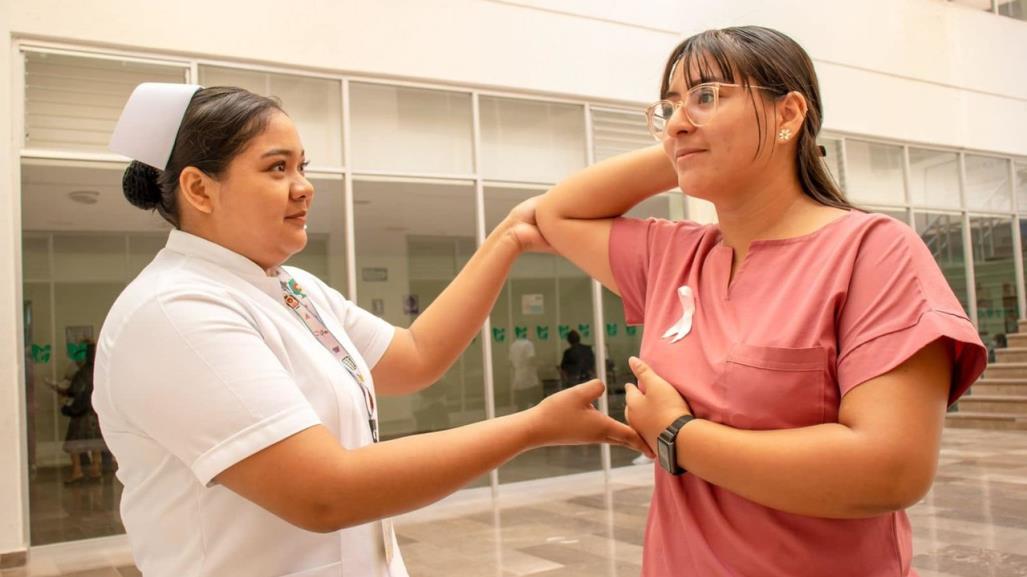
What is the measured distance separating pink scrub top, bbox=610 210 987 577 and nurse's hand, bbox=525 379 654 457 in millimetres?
115

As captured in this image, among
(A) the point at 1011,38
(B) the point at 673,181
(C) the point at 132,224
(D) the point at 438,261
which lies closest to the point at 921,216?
(A) the point at 1011,38

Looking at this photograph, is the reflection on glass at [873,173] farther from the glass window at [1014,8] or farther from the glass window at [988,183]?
the glass window at [1014,8]

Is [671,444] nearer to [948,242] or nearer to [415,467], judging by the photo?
[415,467]

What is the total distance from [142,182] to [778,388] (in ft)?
4.12

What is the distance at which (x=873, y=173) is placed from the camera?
39.3 feet

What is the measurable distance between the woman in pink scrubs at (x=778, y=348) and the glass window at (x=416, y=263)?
658 centimetres

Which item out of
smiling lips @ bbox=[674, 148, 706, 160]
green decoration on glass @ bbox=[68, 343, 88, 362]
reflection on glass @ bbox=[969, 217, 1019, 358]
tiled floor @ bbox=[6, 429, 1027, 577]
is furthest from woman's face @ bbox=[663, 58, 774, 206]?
reflection on glass @ bbox=[969, 217, 1019, 358]

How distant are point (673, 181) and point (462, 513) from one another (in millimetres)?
6476

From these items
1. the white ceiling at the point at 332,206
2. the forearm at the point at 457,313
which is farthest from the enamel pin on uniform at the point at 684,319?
the white ceiling at the point at 332,206

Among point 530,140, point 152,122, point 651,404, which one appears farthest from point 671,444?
point 530,140

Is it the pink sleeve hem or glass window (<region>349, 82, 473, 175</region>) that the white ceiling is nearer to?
glass window (<region>349, 82, 473, 175</region>)

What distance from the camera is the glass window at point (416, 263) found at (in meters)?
8.09

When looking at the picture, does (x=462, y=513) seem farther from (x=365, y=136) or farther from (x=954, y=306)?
(x=954, y=306)

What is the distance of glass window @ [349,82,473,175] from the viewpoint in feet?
26.5
